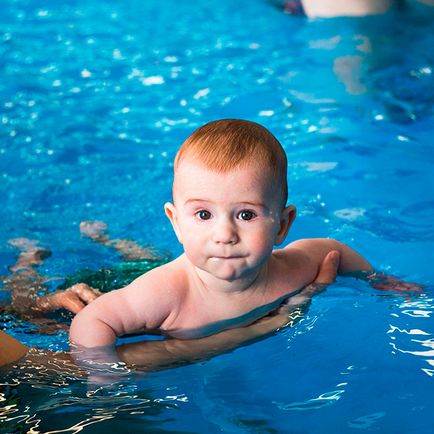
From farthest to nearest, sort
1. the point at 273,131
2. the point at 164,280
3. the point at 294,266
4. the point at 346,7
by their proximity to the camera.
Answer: the point at 346,7 < the point at 273,131 < the point at 294,266 < the point at 164,280

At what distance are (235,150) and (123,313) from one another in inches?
23.7

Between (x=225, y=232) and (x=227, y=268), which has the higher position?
(x=225, y=232)

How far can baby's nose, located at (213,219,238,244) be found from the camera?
8.23 ft

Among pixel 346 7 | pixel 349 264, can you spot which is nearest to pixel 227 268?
pixel 349 264

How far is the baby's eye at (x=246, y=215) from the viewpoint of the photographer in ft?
8.36

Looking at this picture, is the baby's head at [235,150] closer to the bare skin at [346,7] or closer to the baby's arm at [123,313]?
the baby's arm at [123,313]

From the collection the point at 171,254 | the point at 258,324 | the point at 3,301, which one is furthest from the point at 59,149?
the point at 258,324

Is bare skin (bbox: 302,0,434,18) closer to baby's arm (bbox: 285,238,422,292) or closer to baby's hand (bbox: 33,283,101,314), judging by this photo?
baby's arm (bbox: 285,238,422,292)

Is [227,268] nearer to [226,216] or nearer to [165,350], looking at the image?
[226,216]

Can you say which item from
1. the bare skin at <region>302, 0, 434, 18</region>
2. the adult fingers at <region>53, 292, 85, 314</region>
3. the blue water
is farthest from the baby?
the bare skin at <region>302, 0, 434, 18</region>

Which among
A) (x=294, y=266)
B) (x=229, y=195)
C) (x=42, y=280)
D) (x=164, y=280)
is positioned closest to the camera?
(x=229, y=195)

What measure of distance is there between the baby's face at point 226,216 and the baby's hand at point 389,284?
67 centimetres

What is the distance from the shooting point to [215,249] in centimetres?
254

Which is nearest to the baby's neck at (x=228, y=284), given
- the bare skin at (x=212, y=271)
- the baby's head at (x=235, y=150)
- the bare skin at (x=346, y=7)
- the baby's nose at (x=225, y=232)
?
the bare skin at (x=212, y=271)
